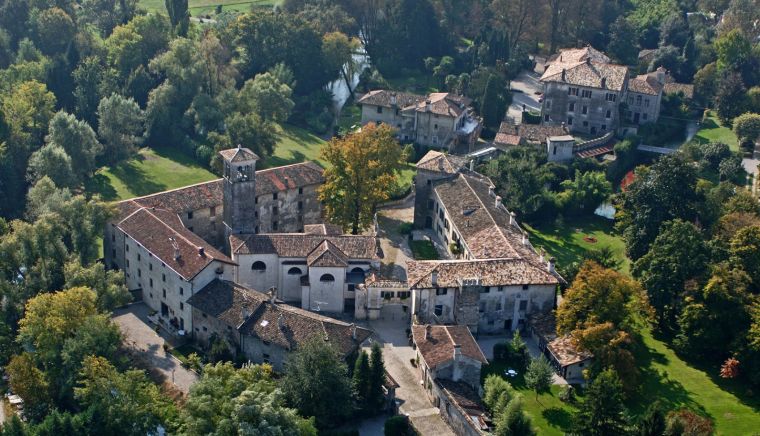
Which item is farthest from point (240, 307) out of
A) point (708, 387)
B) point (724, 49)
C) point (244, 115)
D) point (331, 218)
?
point (724, 49)

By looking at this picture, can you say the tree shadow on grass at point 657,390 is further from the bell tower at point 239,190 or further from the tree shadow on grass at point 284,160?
the tree shadow on grass at point 284,160

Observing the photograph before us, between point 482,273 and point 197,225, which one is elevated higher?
point 482,273

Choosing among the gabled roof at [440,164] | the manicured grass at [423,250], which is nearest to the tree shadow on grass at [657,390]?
the manicured grass at [423,250]

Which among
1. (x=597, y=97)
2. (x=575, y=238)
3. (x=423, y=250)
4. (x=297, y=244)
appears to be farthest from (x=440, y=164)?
(x=597, y=97)

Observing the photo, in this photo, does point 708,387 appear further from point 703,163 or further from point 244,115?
point 244,115

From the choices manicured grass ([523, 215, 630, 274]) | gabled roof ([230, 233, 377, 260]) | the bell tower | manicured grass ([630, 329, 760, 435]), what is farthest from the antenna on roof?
manicured grass ([630, 329, 760, 435])

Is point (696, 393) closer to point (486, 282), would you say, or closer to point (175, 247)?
point (486, 282)
